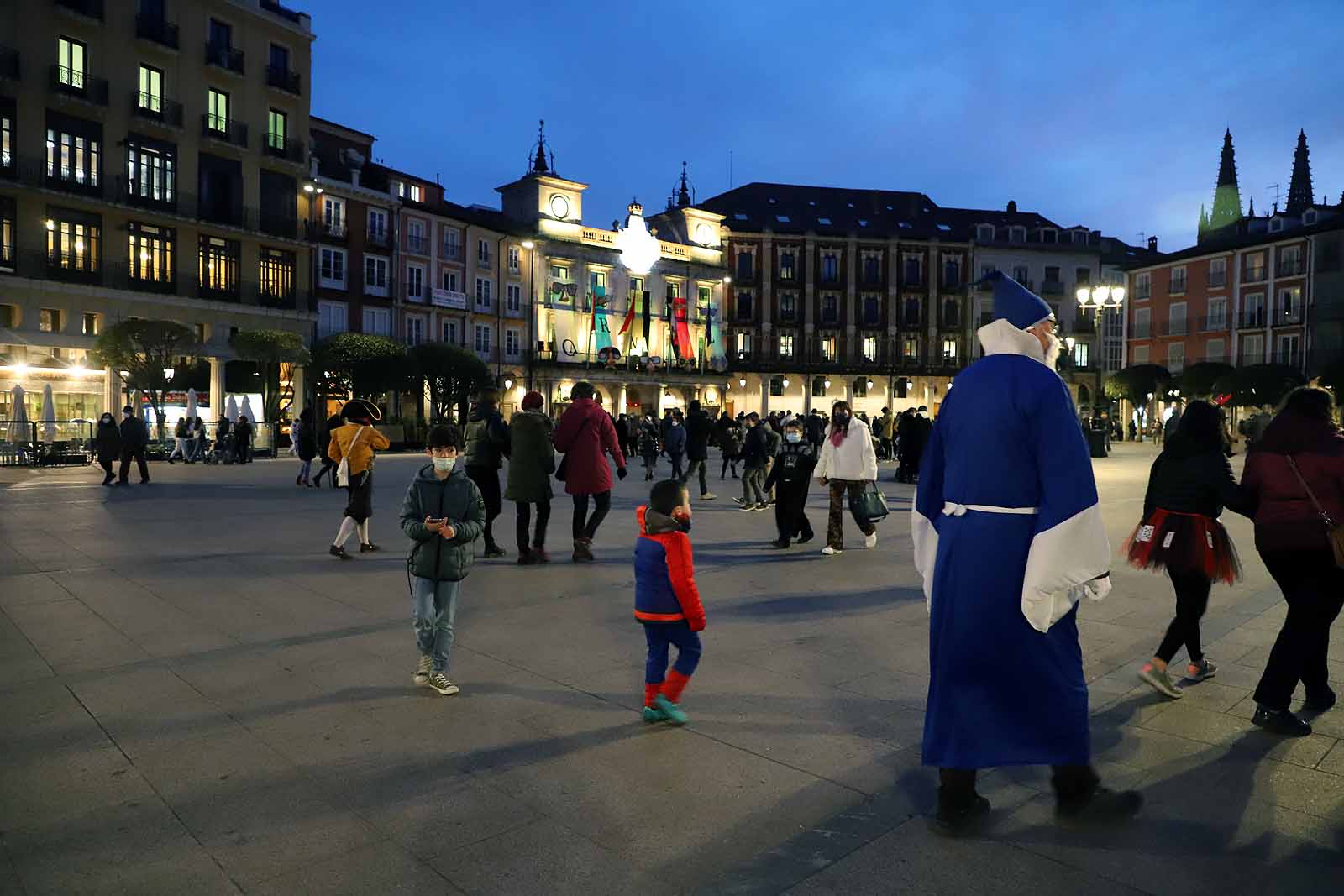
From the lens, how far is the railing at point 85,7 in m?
31.9

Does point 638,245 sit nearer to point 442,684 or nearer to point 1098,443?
point 1098,443

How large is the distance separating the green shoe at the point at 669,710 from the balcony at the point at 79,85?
3583cm

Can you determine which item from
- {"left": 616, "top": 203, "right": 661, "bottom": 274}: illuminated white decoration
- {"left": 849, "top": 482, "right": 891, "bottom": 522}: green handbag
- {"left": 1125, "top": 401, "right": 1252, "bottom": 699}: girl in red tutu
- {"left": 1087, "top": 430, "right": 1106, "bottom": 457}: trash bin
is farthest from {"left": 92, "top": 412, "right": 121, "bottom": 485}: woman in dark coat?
{"left": 616, "top": 203, "right": 661, "bottom": 274}: illuminated white decoration

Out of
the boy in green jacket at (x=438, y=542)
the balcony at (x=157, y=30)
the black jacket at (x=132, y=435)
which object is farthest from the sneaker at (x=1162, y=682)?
the balcony at (x=157, y=30)

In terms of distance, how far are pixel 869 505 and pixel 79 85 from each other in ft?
110

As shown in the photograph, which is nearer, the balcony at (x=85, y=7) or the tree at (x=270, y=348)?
the balcony at (x=85, y=7)

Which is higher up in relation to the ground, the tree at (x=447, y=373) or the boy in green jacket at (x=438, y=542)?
the tree at (x=447, y=373)

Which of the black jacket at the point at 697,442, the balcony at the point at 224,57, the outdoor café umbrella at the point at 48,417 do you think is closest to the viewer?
the black jacket at the point at 697,442

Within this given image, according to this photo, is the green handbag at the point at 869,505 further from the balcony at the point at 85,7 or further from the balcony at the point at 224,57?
the balcony at the point at 224,57

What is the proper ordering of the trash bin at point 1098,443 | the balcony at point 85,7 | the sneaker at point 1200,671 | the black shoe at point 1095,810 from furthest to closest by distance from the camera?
the balcony at point 85,7, the trash bin at point 1098,443, the sneaker at point 1200,671, the black shoe at point 1095,810

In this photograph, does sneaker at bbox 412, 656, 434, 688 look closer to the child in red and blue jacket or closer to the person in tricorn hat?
the child in red and blue jacket

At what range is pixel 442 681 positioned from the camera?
488 cm

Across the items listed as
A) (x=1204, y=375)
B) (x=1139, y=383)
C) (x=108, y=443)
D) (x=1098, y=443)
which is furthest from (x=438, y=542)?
(x=1139, y=383)

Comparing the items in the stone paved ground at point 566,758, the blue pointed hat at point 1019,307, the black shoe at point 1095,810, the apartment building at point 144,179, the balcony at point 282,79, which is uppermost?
the balcony at point 282,79
